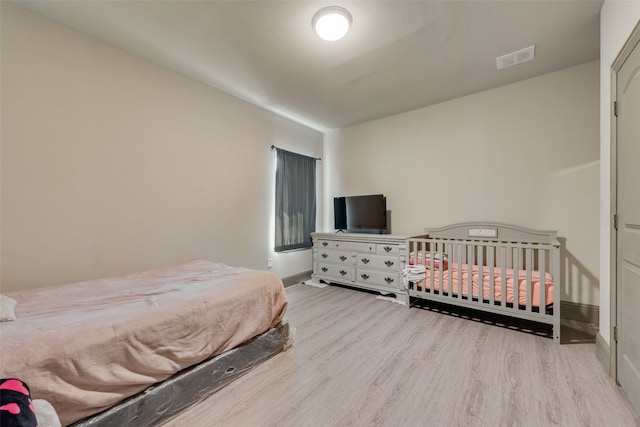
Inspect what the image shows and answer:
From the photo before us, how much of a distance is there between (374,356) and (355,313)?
843 millimetres

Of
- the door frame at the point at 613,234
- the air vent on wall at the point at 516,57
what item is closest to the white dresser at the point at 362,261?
the door frame at the point at 613,234

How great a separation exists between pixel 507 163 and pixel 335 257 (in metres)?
2.49

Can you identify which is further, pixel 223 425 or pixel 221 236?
pixel 221 236

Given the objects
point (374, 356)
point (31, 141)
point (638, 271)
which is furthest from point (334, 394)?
point (31, 141)

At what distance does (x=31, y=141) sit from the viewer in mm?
1871

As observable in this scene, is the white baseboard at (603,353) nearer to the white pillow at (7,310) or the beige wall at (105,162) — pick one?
the beige wall at (105,162)

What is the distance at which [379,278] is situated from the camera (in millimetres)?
3365

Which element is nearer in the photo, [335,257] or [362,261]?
[362,261]

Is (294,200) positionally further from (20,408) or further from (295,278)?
(20,408)

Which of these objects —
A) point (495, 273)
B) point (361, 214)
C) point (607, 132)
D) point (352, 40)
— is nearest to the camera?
point (607, 132)

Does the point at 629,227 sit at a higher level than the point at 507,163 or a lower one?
lower

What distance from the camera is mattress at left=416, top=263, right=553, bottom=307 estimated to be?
229 cm

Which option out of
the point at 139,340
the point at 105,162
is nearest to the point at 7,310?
the point at 139,340

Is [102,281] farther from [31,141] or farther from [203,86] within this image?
[203,86]
